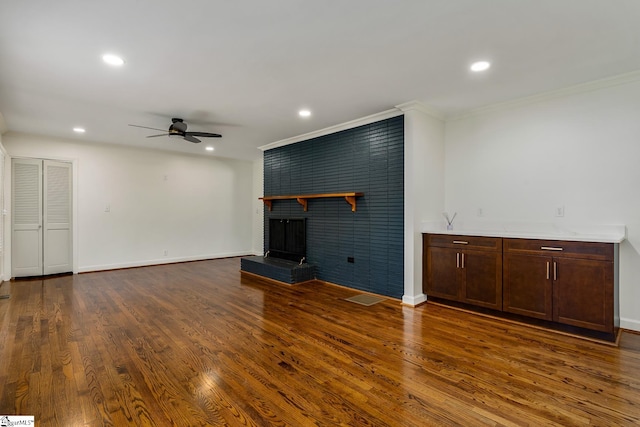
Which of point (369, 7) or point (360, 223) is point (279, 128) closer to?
point (360, 223)

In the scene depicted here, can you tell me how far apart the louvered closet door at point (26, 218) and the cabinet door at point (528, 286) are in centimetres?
742

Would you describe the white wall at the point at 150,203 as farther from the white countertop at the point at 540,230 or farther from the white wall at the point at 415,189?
the white countertop at the point at 540,230

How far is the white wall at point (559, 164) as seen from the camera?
3.16 meters

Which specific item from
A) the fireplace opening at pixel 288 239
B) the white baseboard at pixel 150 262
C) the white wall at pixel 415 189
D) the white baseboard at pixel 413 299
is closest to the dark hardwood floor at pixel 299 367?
the white baseboard at pixel 413 299

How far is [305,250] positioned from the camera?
570cm

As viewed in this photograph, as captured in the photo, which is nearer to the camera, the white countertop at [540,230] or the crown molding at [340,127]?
the white countertop at [540,230]

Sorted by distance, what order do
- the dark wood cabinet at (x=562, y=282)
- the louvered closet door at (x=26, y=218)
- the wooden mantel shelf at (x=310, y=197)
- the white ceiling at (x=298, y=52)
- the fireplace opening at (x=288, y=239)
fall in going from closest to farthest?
1. the white ceiling at (x=298, y=52)
2. the dark wood cabinet at (x=562, y=282)
3. the wooden mantel shelf at (x=310, y=197)
4. the louvered closet door at (x=26, y=218)
5. the fireplace opening at (x=288, y=239)

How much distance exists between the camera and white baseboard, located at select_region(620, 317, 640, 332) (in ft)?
10.2

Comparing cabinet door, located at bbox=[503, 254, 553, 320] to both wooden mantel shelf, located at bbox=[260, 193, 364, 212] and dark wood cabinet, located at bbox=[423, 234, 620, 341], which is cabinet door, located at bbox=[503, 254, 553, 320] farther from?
wooden mantel shelf, located at bbox=[260, 193, 364, 212]

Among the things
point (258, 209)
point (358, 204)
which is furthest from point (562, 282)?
point (258, 209)

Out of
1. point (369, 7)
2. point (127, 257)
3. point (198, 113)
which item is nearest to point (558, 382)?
point (369, 7)

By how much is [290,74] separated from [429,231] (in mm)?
2518

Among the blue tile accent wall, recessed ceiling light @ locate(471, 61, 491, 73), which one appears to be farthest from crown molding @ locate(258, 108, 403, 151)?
recessed ceiling light @ locate(471, 61, 491, 73)

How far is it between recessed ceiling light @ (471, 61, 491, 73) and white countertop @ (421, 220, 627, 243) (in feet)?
5.61
